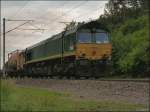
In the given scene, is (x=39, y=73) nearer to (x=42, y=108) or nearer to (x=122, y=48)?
(x=122, y=48)

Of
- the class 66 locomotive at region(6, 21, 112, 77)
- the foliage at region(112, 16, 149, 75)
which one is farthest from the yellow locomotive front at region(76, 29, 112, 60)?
the foliage at region(112, 16, 149, 75)

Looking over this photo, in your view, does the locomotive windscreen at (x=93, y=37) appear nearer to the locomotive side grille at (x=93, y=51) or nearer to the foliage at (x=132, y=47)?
the locomotive side grille at (x=93, y=51)

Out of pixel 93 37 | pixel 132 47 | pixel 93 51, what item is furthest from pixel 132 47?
pixel 93 51

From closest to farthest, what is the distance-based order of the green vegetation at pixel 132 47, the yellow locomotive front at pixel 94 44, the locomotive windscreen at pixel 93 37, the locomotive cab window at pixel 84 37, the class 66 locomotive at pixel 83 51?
the class 66 locomotive at pixel 83 51
the yellow locomotive front at pixel 94 44
the locomotive cab window at pixel 84 37
the locomotive windscreen at pixel 93 37
the green vegetation at pixel 132 47

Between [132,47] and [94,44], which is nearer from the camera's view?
[94,44]

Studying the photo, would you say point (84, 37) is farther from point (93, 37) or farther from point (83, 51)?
point (83, 51)

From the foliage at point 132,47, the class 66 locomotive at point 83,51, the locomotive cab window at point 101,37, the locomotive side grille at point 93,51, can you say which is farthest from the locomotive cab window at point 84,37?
the foliage at point 132,47

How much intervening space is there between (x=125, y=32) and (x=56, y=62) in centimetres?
2768

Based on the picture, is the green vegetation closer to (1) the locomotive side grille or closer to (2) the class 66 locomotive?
(2) the class 66 locomotive

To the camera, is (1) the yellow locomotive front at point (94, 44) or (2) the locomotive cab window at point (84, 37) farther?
(2) the locomotive cab window at point (84, 37)

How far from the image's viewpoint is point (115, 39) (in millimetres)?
63438

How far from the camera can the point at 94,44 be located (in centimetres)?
3828

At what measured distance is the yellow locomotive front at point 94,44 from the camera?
124 ft

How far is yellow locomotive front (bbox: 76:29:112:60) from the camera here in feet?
124
